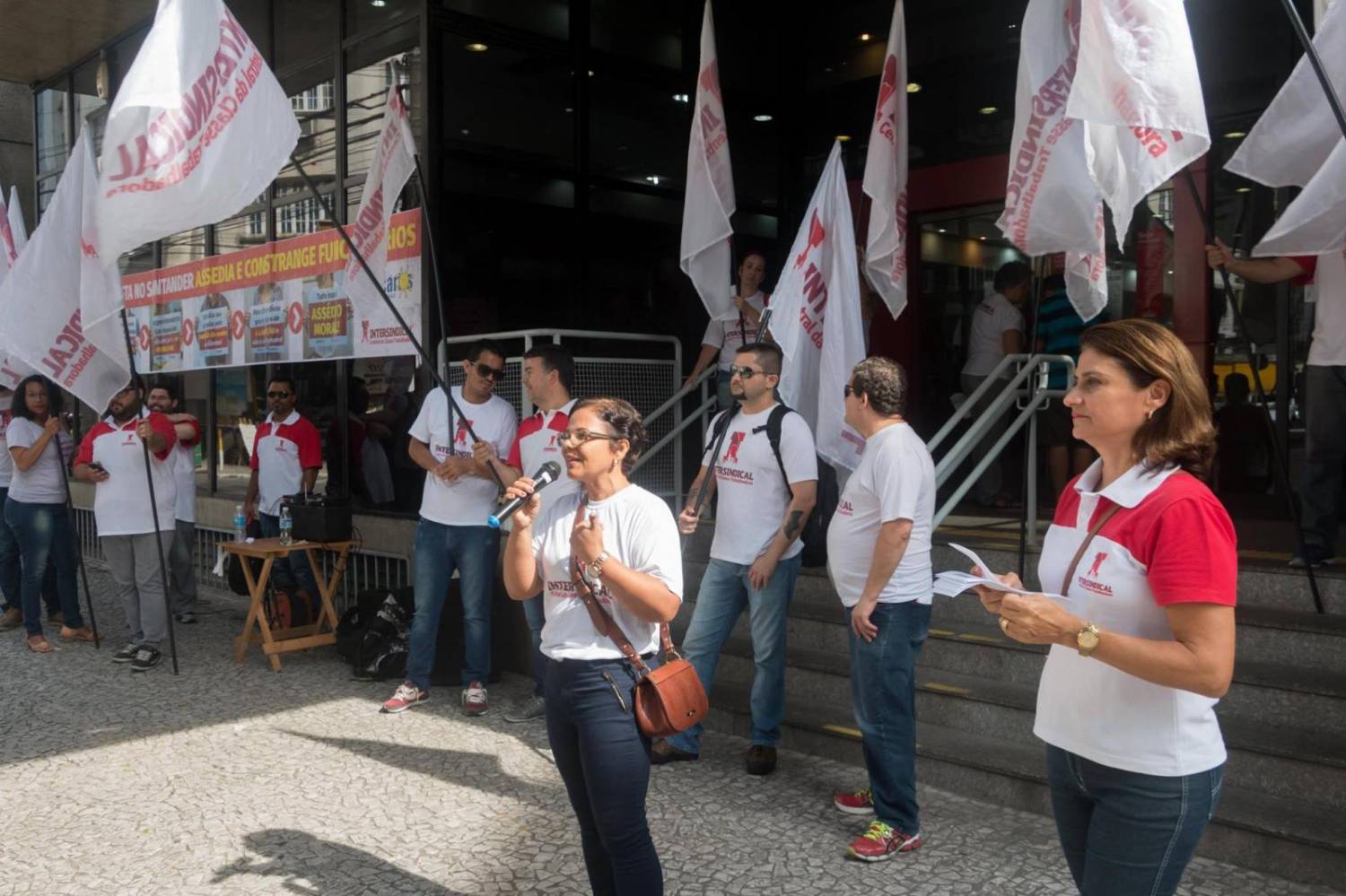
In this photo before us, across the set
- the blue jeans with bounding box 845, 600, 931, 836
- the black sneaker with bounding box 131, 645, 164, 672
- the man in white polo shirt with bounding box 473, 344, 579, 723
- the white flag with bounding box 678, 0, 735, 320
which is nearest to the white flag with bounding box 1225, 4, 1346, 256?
the blue jeans with bounding box 845, 600, 931, 836

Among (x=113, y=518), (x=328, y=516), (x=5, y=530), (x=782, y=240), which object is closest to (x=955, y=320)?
(x=782, y=240)

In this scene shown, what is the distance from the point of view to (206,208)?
5.18 m

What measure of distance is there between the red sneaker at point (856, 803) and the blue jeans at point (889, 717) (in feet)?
1.00

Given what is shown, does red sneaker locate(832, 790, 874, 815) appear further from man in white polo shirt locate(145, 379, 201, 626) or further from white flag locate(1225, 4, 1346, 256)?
man in white polo shirt locate(145, 379, 201, 626)

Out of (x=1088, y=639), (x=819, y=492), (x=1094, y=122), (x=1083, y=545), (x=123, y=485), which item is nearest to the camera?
(x=1088, y=639)

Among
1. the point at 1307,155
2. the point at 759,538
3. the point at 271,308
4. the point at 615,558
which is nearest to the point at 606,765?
the point at 615,558

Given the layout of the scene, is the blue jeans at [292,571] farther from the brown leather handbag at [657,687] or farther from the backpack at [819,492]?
the brown leather handbag at [657,687]

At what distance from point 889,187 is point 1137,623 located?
4.24m

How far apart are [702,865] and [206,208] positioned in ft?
12.1

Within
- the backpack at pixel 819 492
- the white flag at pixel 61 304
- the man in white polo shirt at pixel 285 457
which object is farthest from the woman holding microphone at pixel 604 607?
the man in white polo shirt at pixel 285 457

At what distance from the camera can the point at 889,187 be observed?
5.98m

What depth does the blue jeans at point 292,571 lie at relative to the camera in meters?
8.16

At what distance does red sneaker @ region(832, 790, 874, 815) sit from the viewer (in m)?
4.49

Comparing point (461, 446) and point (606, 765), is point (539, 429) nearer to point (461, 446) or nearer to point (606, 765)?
point (461, 446)
